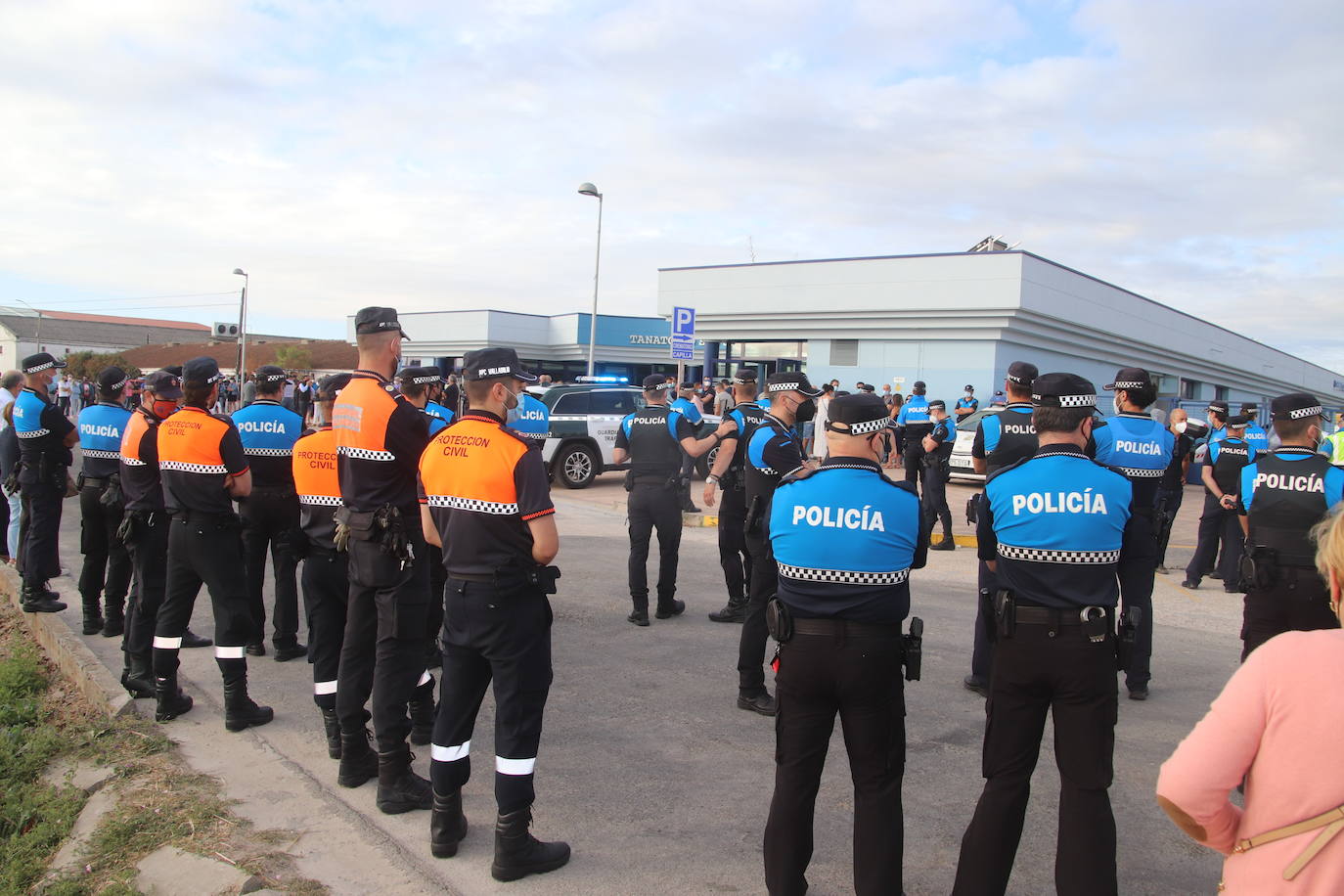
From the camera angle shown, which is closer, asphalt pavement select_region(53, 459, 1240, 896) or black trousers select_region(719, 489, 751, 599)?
asphalt pavement select_region(53, 459, 1240, 896)

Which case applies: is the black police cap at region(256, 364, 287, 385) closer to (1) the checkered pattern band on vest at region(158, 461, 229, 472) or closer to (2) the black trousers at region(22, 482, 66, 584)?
(1) the checkered pattern band on vest at region(158, 461, 229, 472)

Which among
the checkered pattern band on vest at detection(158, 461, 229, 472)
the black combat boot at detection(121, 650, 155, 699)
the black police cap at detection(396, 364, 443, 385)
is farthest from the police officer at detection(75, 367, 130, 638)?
the black police cap at detection(396, 364, 443, 385)

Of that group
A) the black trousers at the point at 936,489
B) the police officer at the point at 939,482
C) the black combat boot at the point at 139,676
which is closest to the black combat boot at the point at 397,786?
the black combat boot at the point at 139,676

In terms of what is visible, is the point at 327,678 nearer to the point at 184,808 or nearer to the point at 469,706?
the point at 184,808

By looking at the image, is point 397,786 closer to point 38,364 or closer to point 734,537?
point 734,537

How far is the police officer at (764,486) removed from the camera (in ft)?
17.6

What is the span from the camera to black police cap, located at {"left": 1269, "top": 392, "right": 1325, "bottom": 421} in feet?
16.2

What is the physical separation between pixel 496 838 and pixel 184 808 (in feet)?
5.19

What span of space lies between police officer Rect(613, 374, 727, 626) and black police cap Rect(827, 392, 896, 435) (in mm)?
3978

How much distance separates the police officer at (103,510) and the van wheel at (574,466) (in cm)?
976

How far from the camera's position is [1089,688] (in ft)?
10.4

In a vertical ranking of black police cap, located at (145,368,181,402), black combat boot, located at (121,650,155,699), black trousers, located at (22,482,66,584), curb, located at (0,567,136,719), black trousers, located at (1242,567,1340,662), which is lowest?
curb, located at (0,567,136,719)

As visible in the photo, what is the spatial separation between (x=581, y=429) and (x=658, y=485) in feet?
29.5

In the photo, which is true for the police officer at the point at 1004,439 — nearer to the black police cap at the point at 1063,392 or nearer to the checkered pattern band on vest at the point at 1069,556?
the black police cap at the point at 1063,392
